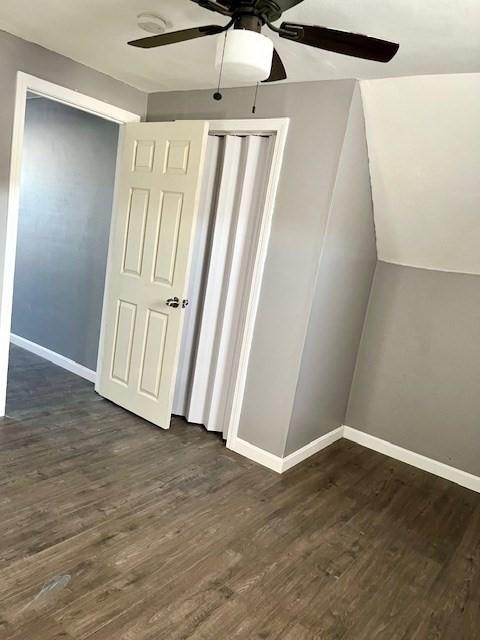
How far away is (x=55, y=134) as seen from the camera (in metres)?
4.19

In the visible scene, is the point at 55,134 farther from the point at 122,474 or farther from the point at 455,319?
the point at 455,319

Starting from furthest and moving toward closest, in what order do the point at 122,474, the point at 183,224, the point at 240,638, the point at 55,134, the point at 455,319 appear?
the point at 55,134, the point at 455,319, the point at 183,224, the point at 122,474, the point at 240,638

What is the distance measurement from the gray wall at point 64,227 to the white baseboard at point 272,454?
1.60 meters

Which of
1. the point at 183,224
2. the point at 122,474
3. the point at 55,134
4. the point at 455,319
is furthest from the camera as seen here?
the point at 55,134

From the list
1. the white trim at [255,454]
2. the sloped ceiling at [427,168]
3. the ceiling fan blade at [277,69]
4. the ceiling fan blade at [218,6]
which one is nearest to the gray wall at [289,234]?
the white trim at [255,454]

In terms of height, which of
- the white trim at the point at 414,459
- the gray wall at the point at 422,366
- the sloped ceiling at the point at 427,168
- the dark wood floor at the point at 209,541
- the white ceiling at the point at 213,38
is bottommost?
the dark wood floor at the point at 209,541

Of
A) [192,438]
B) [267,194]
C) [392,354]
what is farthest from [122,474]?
[392,354]

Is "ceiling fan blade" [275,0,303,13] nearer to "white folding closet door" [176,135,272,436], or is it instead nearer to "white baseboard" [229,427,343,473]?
"white folding closet door" [176,135,272,436]

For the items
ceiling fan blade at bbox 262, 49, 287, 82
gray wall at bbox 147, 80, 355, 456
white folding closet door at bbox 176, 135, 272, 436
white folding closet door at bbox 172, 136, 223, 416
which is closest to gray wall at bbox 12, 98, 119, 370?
white folding closet door at bbox 172, 136, 223, 416

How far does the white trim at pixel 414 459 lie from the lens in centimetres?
329

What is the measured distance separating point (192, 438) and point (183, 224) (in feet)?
4.88

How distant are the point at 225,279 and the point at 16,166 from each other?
1.49 metres

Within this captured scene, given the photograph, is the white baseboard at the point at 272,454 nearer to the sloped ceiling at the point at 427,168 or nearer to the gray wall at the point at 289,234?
the gray wall at the point at 289,234

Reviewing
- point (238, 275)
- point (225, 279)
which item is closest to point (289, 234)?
point (238, 275)
